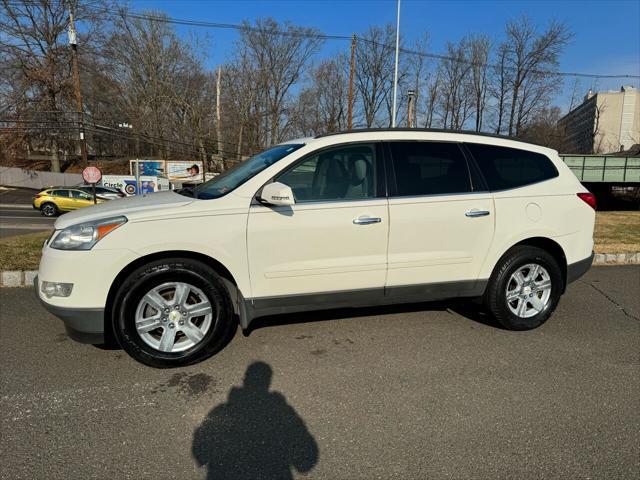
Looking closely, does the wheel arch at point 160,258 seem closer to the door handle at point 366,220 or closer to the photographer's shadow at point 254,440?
the photographer's shadow at point 254,440

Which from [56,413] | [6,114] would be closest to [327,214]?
[56,413]

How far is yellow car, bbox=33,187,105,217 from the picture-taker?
22.1 metres

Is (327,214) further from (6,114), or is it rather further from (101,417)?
(6,114)

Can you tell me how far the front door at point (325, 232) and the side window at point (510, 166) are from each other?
3.50 ft

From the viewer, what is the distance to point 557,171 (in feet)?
13.8

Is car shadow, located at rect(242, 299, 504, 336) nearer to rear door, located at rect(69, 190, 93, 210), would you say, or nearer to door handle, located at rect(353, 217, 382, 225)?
door handle, located at rect(353, 217, 382, 225)

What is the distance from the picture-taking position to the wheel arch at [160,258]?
3.14 metres

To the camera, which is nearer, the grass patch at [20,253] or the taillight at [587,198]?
the taillight at [587,198]

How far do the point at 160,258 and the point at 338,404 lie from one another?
67.4 inches

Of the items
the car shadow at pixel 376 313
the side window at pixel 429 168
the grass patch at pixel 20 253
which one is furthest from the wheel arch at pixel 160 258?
the grass patch at pixel 20 253

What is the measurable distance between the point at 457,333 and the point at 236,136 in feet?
142

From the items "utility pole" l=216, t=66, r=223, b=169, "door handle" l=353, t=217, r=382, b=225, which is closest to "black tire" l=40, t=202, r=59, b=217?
"utility pole" l=216, t=66, r=223, b=169

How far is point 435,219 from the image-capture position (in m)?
3.67

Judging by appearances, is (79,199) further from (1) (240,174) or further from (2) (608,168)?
(2) (608,168)
